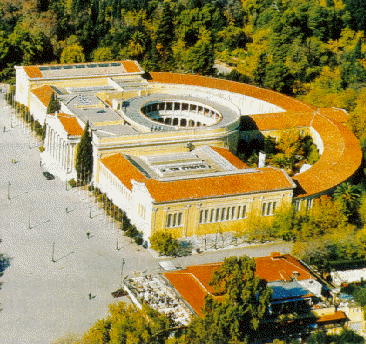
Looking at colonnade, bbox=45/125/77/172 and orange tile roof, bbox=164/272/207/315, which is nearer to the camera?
orange tile roof, bbox=164/272/207/315

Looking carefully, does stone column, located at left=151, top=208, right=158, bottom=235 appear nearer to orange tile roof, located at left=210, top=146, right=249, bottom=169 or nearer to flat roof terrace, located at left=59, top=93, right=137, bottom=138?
orange tile roof, located at left=210, top=146, right=249, bottom=169

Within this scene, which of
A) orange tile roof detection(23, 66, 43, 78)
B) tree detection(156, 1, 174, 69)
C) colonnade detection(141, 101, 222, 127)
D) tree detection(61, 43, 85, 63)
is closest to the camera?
colonnade detection(141, 101, 222, 127)

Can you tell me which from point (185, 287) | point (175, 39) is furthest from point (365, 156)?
point (175, 39)

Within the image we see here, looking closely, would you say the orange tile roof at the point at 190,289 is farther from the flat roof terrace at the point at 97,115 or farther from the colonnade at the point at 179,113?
the colonnade at the point at 179,113

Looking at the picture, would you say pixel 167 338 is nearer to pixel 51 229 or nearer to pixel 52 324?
pixel 52 324

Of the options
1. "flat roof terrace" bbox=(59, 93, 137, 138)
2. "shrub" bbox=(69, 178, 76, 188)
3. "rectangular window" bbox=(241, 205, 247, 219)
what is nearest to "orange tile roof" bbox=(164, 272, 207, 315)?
"rectangular window" bbox=(241, 205, 247, 219)

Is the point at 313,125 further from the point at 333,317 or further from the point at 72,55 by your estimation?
the point at 72,55
